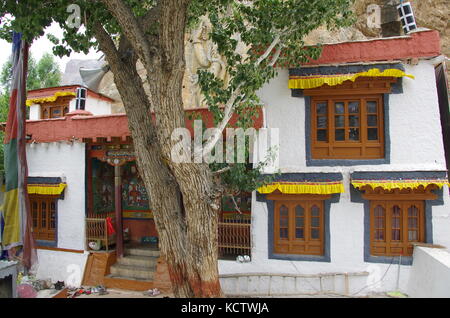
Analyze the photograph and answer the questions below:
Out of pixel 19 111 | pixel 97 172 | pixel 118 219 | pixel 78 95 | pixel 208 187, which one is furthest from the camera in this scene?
pixel 78 95

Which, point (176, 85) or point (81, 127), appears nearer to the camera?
point (176, 85)

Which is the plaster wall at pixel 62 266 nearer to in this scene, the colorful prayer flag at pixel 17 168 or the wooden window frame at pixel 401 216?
the colorful prayer flag at pixel 17 168

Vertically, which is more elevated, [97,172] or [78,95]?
[78,95]

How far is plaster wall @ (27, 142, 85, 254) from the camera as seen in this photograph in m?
8.35

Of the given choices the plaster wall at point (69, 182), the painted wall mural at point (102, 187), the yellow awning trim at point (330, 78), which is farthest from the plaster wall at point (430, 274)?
the painted wall mural at point (102, 187)

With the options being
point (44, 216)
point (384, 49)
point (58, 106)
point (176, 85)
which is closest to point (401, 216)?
point (384, 49)

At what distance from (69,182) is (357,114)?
316 inches

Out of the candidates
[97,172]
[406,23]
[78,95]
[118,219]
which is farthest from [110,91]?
[406,23]

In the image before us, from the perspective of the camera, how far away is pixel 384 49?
655 centimetres

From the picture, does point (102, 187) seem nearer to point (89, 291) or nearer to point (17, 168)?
point (17, 168)

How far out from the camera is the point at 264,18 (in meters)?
5.64
